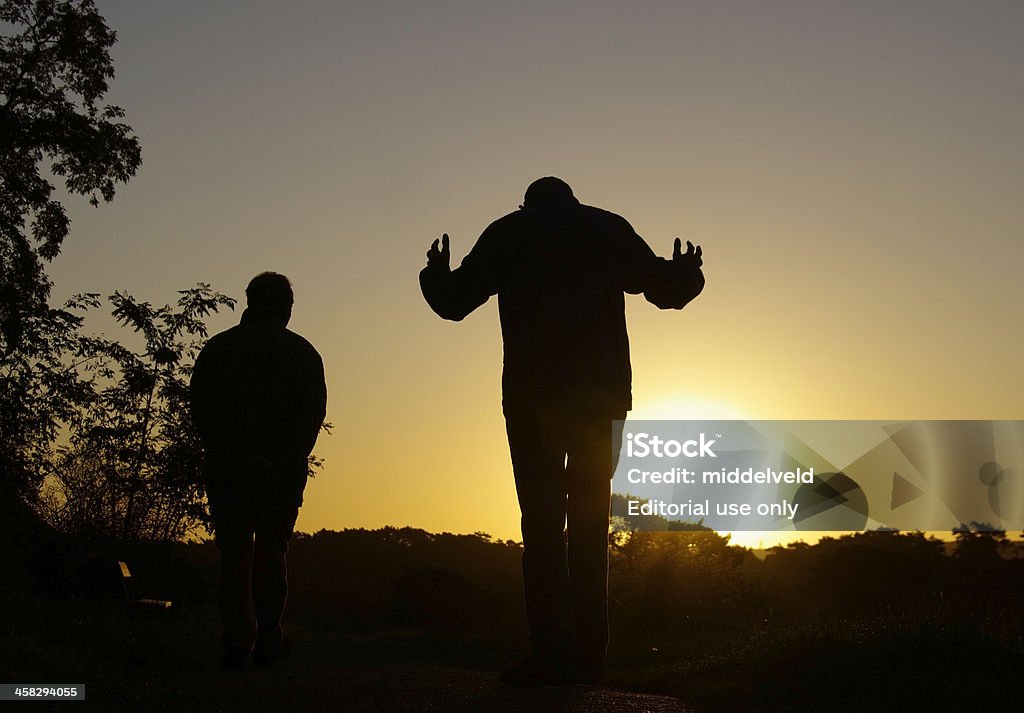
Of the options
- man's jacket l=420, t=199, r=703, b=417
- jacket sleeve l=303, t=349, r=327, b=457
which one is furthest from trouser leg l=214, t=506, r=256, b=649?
man's jacket l=420, t=199, r=703, b=417

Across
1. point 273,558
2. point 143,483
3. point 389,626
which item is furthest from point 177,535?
point 273,558

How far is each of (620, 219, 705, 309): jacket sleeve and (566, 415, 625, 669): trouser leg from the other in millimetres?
966

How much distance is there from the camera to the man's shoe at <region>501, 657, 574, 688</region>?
618 centimetres

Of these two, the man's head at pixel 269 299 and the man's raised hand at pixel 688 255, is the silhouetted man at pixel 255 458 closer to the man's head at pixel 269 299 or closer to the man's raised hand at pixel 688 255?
the man's head at pixel 269 299

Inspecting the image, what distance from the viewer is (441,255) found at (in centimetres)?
709

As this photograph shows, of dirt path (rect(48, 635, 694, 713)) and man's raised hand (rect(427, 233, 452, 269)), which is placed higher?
man's raised hand (rect(427, 233, 452, 269))

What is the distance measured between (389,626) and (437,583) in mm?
1328

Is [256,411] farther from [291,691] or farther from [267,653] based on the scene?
[291,691]

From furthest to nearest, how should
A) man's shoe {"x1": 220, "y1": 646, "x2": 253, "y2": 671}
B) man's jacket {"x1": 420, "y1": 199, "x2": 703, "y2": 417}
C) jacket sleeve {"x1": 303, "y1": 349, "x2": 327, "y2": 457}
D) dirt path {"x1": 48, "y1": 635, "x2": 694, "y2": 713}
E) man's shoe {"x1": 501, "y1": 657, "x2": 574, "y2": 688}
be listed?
jacket sleeve {"x1": 303, "y1": 349, "x2": 327, "y2": 457}, man's shoe {"x1": 220, "y1": 646, "x2": 253, "y2": 671}, man's jacket {"x1": 420, "y1": 199, "x2": 703, "y2": 417}, man's shoe {"x1": 501, "y1": 657, "x2": 574, "y2": 688}, dirt path {"x1": 48, "y1": 635, "x2": 694, "y2": 713}

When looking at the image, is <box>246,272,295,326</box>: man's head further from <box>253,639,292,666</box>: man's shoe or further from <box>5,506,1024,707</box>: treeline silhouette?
<box>5,506,1024,707</box>: treeline silhouette

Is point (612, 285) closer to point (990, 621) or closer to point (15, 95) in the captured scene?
point (990, 621)

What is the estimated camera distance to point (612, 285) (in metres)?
6.91

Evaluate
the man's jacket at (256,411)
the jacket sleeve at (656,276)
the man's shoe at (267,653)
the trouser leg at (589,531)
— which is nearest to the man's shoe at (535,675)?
the trouser leg at (589,531)

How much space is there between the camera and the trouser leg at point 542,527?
6.44m
